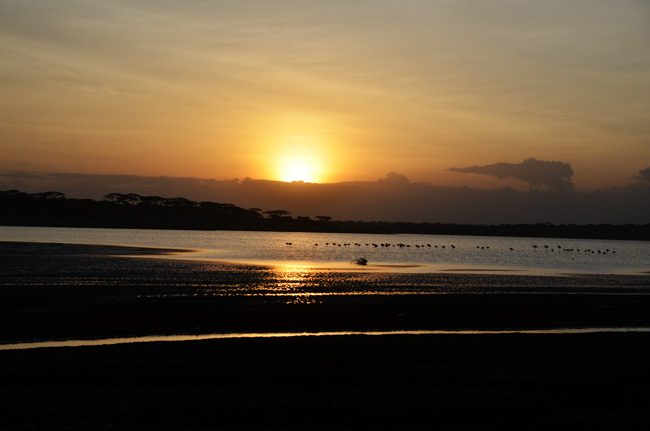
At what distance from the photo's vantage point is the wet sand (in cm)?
1566

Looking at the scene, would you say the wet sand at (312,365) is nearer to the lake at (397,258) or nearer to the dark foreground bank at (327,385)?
the dark foreground bank at (327,385)

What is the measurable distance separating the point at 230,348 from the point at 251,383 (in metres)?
4.71

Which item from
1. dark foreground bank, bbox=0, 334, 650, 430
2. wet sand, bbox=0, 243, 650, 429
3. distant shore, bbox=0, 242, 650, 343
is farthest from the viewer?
distant shore, bbox=0, 242, 650, 343

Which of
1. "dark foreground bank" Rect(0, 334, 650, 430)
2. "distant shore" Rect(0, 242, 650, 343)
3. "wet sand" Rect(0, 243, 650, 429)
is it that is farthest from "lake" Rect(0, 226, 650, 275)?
"dark foreground bank" Rect(0, 334, 650, 430)

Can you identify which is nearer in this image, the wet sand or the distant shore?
the wet sand

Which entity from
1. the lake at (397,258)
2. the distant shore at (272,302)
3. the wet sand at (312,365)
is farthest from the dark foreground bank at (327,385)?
the lake at (397,258)

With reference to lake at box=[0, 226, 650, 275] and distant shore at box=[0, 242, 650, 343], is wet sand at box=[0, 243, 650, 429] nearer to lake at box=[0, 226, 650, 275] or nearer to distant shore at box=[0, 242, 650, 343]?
distant shore at box=[0, 242, 650, 343]

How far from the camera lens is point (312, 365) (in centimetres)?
2075

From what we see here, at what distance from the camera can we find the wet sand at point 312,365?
51.4ft

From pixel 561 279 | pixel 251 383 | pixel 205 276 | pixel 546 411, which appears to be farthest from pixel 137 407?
pixel 561 279

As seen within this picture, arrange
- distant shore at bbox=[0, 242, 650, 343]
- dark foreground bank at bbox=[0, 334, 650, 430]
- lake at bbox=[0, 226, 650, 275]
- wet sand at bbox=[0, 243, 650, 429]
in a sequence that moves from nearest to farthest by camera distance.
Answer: dark foreground bank at bbox=[0, 334, 650, 430], wet sand at bbox=[0, 243, 650, 429], distant shore at bbox=[0, 242, 650, 343], lake at bbox=[0, 226, 650, 275]

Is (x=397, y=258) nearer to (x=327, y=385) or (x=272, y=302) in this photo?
(x=272, y=302)

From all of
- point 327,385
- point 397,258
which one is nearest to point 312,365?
point 327,385

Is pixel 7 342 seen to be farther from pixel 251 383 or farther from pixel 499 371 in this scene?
pixel 499 371
